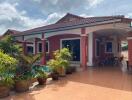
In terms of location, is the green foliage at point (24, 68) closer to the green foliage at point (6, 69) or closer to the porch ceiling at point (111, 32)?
the green foliage at point (6, 69)

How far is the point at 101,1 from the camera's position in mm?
19172

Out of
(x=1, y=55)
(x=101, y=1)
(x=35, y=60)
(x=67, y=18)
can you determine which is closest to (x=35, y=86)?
(x=35, y=60)

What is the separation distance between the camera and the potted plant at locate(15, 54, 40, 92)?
33.8ft

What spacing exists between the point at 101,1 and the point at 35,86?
38.4ft

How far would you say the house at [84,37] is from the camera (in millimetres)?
16109

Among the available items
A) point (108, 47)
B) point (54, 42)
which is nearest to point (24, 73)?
point (54, 42)

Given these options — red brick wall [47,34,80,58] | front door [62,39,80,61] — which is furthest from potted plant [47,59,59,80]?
red brick wall [47,34,80,58]

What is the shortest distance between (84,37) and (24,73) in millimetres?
8198

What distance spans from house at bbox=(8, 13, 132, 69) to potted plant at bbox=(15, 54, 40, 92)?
7.35m

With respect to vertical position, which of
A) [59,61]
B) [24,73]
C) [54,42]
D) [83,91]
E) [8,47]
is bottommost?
[83,91]

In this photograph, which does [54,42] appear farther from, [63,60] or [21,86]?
[21,86]

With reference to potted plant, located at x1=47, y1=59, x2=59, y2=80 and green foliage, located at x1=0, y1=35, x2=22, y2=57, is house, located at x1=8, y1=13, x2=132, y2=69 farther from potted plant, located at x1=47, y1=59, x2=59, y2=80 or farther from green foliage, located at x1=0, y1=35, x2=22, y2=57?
potted plant, located at x1=47, y1=59, x2=59, y2=80

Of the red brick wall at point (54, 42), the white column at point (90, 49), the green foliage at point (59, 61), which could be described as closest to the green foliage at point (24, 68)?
the green foliage at point (59, 61)

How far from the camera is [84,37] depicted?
57.6 feet
